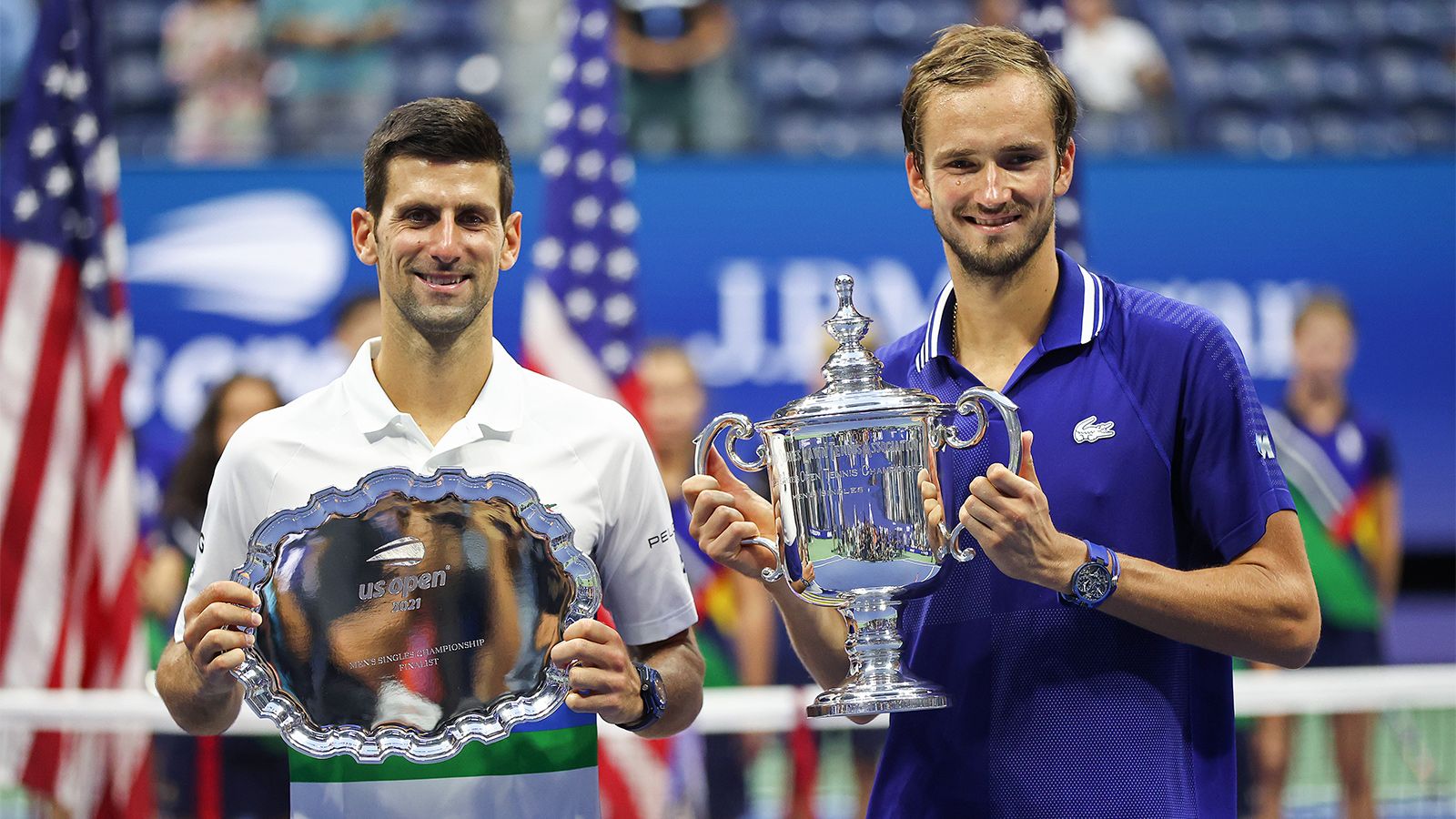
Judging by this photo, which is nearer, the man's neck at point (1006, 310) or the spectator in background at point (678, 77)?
the man's neck at point (1006, 310)

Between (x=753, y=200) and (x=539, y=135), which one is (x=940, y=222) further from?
(x=539, y=135)

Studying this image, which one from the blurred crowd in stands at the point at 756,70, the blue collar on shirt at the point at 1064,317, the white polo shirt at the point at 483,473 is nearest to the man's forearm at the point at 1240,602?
the blue collar on shirt at the point at 1064,317

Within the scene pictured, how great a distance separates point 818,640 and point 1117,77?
816cm

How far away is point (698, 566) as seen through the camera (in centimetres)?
570

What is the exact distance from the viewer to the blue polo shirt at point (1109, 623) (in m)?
2.16

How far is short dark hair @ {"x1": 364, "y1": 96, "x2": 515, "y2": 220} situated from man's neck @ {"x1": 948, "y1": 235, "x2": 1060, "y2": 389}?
2.42 ft

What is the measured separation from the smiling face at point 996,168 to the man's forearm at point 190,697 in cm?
127


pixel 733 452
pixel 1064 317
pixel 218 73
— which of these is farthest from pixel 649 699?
pixel 218 73

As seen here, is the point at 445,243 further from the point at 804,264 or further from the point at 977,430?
the point at 804,264

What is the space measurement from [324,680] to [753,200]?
6.18m

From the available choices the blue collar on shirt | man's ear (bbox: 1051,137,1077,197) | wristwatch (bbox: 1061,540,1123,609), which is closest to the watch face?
wristwatch (bbox: 1061,540,1123,609)

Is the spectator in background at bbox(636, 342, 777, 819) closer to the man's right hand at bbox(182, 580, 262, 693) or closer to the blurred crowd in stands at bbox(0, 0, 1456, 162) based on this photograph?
the man's right hand at bbox(182, 580, 262, 693)

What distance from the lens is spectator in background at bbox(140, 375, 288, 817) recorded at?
4820 mm

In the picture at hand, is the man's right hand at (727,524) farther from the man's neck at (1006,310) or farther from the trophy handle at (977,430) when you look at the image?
the man's neck at (1006,310)
